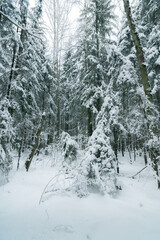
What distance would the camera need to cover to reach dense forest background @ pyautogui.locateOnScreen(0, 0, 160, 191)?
4.17m

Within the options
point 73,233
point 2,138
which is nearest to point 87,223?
point 73,233

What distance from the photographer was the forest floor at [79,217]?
2.34 m

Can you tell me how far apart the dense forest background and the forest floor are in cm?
73

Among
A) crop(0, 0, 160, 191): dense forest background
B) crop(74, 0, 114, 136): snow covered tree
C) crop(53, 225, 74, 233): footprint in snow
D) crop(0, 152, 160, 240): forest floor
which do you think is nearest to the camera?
crop(0, 152, 160, 240): forest floor

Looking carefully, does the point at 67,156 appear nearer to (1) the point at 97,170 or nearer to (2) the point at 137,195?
(1) the point at 97,170

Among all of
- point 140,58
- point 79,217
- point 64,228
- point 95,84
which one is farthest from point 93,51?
point 64,228

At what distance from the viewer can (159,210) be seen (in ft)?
10.3

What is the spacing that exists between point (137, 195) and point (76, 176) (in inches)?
84.4

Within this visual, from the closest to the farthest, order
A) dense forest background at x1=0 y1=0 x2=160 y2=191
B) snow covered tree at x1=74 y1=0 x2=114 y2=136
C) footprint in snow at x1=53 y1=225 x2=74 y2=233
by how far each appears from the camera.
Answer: footprint in snow at x1=53 y1=225 x2=74 y2=233, dense forest background at x1=0 y1=0 x2=160 y2=191, snow covered tree at x1=74 y1=0 x2=114 y2=136

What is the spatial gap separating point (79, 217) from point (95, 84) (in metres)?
8.49

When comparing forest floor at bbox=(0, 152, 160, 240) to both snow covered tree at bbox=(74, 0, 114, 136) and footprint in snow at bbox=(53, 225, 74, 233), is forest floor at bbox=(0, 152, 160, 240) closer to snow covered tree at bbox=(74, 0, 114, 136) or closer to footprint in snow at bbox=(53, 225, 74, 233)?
footprint in snow at bbox=(53, 225, 74, 233)

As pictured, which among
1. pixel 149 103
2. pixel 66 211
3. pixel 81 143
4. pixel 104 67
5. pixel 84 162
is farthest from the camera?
pixel 104 67

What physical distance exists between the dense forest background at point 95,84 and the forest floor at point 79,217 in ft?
2.40

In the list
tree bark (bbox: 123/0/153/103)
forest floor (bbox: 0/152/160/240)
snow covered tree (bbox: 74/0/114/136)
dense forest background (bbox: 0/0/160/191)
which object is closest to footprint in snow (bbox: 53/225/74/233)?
forest floor (bbox: 0/152/160/240)
